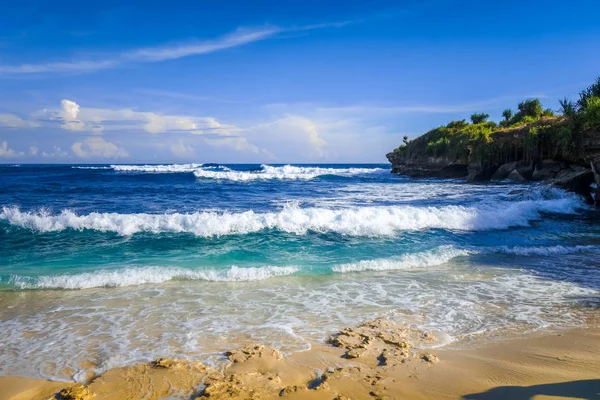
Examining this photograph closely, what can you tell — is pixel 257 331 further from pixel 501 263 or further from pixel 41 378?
pixel 501 263

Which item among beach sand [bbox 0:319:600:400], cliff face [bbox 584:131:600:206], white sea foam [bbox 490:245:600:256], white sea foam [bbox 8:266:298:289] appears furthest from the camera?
cliff face [bbox 584:131:600:206]

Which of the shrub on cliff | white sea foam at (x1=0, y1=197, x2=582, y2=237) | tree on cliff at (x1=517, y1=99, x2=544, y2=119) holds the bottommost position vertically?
white sea foam at (x1=0, y1=197, x2=582, y2=237)

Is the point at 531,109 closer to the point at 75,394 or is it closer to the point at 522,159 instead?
the point at 522,159

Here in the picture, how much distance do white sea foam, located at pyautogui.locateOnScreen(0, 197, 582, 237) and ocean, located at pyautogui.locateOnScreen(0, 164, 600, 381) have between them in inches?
2.3

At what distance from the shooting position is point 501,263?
364 inches

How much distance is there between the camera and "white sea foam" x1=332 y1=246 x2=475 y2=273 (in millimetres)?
8945

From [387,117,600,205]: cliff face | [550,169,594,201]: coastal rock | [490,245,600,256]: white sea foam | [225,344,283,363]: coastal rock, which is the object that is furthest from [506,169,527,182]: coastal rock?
[225,344,283,363]: coastal rock

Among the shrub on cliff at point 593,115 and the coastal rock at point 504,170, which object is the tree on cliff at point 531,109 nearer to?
the coastal rock at point 504,170

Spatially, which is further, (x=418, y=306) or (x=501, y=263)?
(x=501, y=263)

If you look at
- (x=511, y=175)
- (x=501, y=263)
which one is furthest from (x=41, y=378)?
(x=511, y=175)

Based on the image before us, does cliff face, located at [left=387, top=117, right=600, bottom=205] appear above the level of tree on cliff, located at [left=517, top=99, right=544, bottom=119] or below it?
below

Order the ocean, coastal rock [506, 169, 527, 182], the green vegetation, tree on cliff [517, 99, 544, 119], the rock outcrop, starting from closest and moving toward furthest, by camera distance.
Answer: the ocean
the rock outcrop
the green vegetation
coastal rock [506, 169, 527, 182]
tree on cliff [517, 99, 544, 119]

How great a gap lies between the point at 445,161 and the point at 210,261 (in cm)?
3781

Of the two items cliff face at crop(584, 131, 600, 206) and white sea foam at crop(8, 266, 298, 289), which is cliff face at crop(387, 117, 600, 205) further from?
white sea foam at crop(8, 266, 298, 289)
